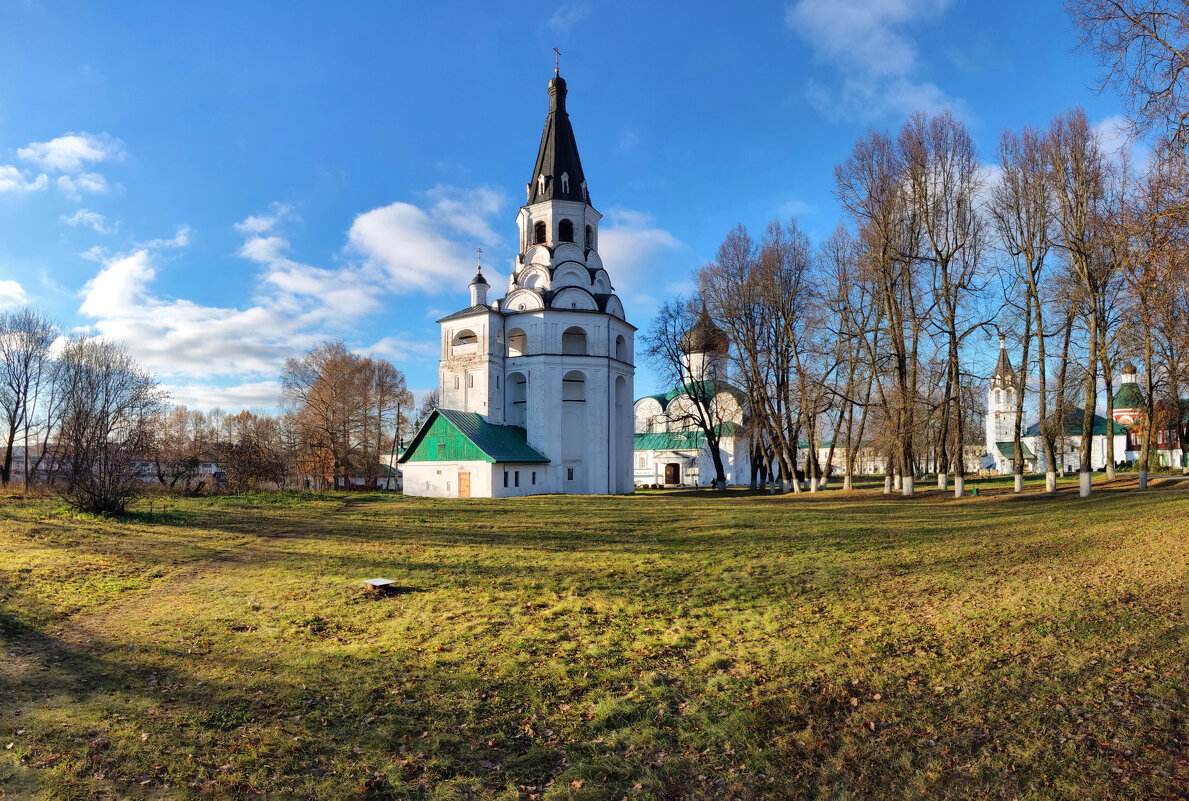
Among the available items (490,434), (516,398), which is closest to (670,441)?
(516,398)

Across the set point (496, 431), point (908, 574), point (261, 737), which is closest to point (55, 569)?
point (261, 737)

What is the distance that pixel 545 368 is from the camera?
38500mm

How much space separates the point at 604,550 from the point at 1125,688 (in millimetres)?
9081

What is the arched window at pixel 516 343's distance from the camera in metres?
42.0

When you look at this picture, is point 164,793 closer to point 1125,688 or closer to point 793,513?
point 1125,688

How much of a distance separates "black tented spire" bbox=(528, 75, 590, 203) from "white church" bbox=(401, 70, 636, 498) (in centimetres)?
8

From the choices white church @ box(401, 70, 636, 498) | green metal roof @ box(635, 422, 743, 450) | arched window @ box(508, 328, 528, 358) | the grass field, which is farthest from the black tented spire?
the grass field

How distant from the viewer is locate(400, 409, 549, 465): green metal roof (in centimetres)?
3444

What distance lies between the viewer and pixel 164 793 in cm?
423

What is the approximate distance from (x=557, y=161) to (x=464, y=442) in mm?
19270

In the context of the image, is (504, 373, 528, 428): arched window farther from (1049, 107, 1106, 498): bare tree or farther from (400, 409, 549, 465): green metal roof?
(1049, 107, 1106, 498): bare tree

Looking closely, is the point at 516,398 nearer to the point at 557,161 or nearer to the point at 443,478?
the point at 443,478

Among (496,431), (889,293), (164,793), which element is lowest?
→ (164,793)

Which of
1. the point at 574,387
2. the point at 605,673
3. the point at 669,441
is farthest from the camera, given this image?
the point at 669,441
